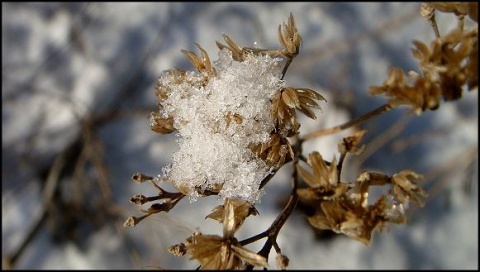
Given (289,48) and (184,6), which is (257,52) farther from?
(184,6)

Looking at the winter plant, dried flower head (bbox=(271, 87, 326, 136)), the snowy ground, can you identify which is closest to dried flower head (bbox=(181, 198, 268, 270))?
the winter plant

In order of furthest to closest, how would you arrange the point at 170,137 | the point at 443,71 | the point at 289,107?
the point at 170,137
the point at 289,107
the point at 443,71

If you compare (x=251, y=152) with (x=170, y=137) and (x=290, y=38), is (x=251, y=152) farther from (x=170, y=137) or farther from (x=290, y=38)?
(x=170, y=137)

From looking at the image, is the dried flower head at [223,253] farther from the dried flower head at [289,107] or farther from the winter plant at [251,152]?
the dried flower head at [289,107]

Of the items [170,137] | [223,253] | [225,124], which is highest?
[170,137]

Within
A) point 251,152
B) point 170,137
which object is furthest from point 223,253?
point 170,137

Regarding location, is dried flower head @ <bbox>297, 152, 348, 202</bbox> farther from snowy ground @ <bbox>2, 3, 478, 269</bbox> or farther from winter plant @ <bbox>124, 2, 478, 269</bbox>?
snowy ground @ <bbox>2, 3, 478, 269</bbox>

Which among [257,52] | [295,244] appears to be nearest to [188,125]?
[257,52]
